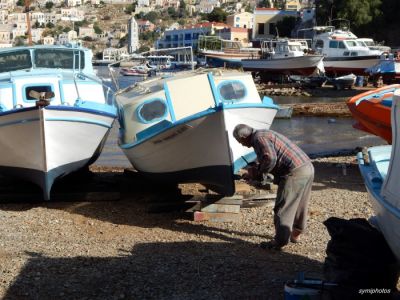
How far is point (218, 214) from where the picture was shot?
9102 millimetres

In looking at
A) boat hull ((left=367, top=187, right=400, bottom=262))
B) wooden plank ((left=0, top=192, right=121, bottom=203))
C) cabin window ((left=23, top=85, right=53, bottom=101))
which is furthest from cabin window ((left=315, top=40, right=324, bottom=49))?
boat hull ((left=367, top=187, right=400, bottom=262))

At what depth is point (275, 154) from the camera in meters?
7.21

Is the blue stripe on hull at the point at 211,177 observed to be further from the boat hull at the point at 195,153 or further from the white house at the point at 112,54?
the white house at the point at 112,54

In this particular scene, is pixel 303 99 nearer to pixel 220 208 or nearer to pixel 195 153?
pixel 195 153

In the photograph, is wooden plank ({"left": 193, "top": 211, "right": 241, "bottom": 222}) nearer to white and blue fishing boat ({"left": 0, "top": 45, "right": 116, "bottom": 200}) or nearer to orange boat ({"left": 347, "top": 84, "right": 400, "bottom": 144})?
white and blue fishing boat ({"left": 0, "top": 45, "right": 116, "bottom": 200})

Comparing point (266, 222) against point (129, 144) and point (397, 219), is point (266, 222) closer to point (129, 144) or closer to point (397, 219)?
point (129, 144)

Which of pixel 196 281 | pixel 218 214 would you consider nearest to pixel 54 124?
pixel 218 214

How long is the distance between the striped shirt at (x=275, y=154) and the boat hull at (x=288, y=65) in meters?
37.3

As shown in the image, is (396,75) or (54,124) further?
(396,75)

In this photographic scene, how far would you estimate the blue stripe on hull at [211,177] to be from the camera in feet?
30.4

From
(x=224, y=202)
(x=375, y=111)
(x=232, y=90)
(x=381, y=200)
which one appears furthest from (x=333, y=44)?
(x=381, y=200)

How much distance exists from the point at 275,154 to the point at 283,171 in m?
0.30

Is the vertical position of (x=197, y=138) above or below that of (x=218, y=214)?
above

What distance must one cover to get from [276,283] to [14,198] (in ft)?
17.6
